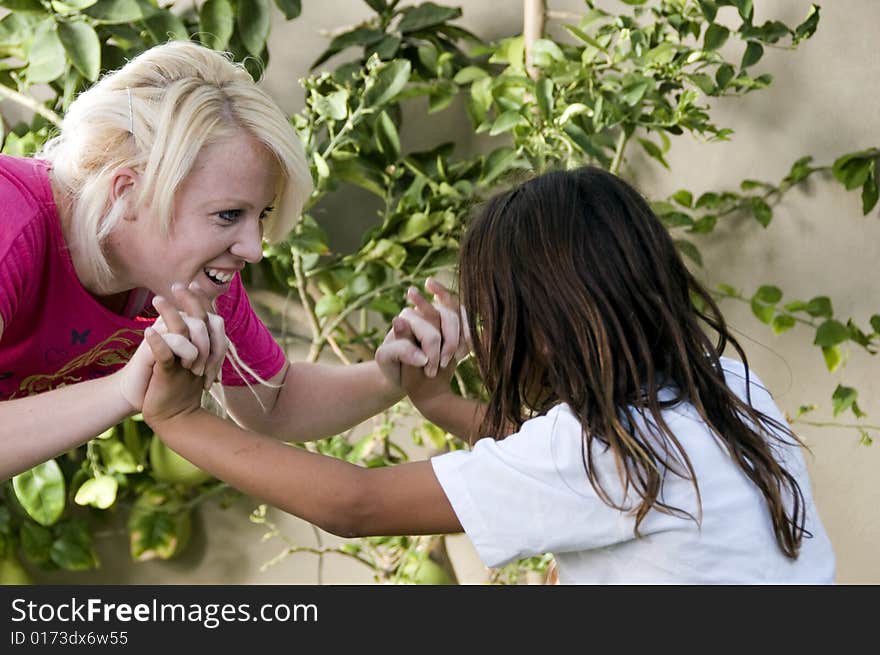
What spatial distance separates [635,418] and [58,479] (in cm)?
160

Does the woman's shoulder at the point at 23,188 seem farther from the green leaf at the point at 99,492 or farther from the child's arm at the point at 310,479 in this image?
the green leaf at the point at 99,492

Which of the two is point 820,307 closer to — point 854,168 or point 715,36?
point 854,168

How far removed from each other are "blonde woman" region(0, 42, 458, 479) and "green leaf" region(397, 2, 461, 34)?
1084mm

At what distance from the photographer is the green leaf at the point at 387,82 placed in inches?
96.6

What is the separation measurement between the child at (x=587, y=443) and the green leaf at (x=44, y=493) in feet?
4.07

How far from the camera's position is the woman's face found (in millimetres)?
1514

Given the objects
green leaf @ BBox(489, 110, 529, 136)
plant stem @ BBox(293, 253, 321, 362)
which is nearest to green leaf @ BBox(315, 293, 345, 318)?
plant stem @ BBox(293, 253, 321, 362)

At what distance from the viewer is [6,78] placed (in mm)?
2518

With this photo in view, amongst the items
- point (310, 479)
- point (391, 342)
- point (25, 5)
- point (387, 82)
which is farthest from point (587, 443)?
point (25, 5)

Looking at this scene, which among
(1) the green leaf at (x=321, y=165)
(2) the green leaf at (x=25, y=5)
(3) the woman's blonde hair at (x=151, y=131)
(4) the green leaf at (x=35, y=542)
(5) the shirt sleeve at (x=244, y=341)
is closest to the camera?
(3) the woman's blonde hair at (x=151, y=131)

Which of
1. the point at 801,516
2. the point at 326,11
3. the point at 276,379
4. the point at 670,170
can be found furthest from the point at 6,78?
the point at 801,516

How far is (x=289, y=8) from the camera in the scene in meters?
2.47

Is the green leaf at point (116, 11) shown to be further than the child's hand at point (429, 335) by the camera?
Yes

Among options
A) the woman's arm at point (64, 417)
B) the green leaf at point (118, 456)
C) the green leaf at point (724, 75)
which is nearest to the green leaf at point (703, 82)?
the green leaf at point (724, 75)
